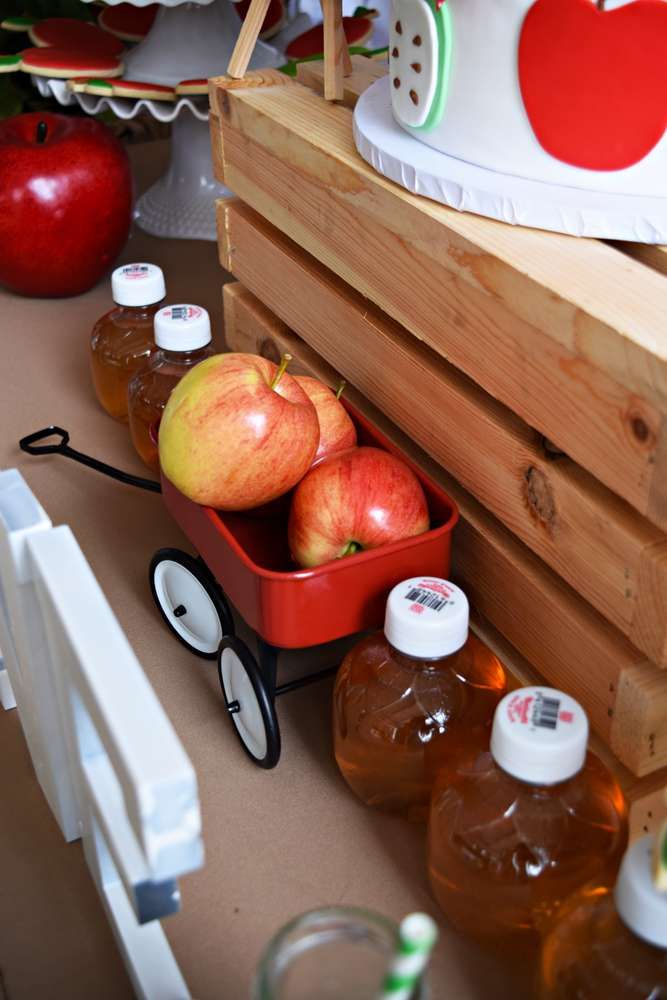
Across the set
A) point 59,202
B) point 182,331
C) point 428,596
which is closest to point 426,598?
point 428,596

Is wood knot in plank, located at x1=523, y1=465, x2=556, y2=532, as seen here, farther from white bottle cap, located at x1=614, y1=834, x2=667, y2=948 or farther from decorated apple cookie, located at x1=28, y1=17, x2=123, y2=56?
decorated apple cookie, located at x1=28, y1=17, x2=123, y2=56

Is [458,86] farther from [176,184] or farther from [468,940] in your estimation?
[176,184]

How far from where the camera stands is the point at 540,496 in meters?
0.62

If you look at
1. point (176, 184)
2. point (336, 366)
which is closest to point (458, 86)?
point (336, 366)

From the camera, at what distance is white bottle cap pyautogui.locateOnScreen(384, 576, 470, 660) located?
0.57 meters

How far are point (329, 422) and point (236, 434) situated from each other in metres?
0.10

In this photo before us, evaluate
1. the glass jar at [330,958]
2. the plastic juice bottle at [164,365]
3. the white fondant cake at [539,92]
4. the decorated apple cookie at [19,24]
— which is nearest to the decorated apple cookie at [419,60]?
the white fondant cake at [539,92]

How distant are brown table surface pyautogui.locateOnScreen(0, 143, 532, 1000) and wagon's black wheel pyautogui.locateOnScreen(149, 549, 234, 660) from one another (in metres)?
0.01

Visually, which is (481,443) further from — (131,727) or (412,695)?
(131,727)

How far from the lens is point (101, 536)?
2.77 ft

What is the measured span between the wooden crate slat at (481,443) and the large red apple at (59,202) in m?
0.26

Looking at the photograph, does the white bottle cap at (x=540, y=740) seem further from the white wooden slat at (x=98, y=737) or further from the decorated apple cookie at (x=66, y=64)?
the decorated apple cookie at (x=66, y=64)

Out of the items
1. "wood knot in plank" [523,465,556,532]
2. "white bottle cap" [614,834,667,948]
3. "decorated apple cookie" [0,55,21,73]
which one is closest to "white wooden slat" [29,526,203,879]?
"white bottle cap" [614,834,667,948]

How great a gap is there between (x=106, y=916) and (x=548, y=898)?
0.22 metres
